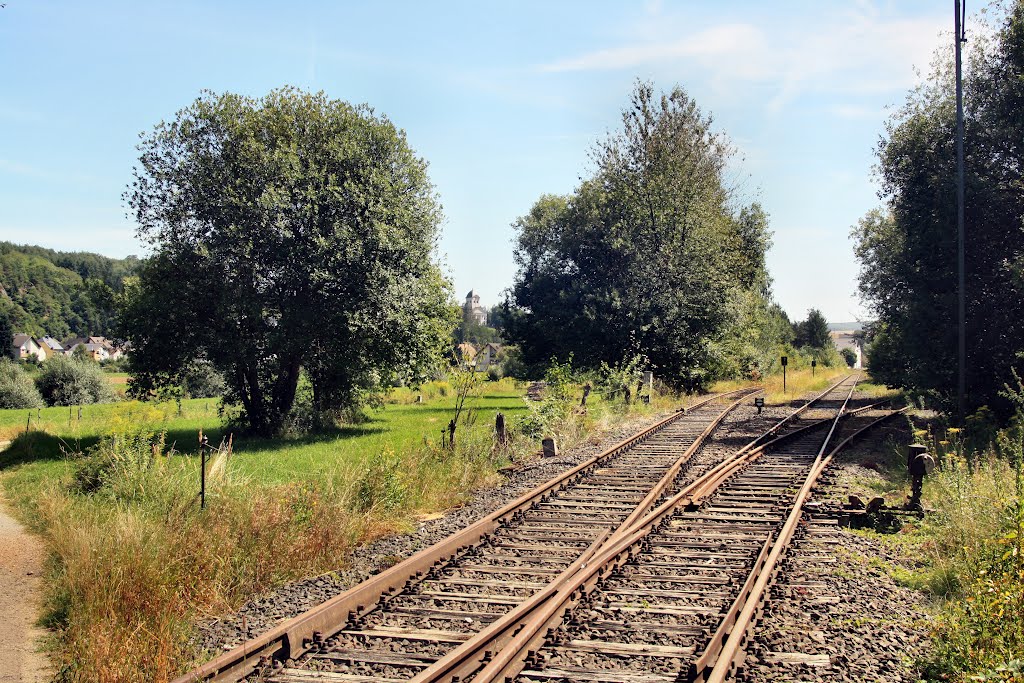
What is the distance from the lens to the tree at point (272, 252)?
2411 cm

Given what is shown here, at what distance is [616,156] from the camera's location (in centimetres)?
4100

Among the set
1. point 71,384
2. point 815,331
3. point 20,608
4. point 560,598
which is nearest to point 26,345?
point 71,384

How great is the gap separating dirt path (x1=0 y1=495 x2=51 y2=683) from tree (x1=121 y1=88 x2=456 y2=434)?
13855 millimetres

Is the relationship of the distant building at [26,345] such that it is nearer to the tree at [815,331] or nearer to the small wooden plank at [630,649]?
the tree at [815,331]

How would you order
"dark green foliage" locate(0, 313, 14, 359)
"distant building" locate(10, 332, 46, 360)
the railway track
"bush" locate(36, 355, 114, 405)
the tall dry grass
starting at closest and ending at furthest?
the tall dry grass → the railway track → "bush" locate(36, 355, 114, 405) → "dark green foliage" locate(0, 313, 14, 359) → "distant building" locate(10, 332, 46, 360)

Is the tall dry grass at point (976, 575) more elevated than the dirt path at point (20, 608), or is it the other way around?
the tall dry grass at point (976, 575)

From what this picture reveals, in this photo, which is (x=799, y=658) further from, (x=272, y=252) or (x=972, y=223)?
(x=272, y=252)

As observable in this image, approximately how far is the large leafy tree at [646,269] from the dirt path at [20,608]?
1096 inches

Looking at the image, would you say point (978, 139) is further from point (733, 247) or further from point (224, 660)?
point (224, 660)

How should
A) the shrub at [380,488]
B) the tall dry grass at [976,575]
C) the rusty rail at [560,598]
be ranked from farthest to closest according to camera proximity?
the shrub at [380,488] → the rusty rail at [560,598] → the tall dry grass at [976,575]

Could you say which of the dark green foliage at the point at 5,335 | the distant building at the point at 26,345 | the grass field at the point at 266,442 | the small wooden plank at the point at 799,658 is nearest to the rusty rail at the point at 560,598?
the small wooden plank at the point at 799,658

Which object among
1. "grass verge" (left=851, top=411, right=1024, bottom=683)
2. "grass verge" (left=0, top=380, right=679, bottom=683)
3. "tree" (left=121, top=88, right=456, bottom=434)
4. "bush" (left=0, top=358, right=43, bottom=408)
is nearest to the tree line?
"tree" (left=121, top=88, right=456, bottom=434)

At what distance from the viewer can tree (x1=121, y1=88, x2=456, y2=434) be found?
24109 mm

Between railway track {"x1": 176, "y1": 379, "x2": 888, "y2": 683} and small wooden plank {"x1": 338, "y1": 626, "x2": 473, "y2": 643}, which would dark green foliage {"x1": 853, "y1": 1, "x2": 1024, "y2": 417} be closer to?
railway track {"x1": 176, "y1": 379, "x2": 888, "y2": 683}
